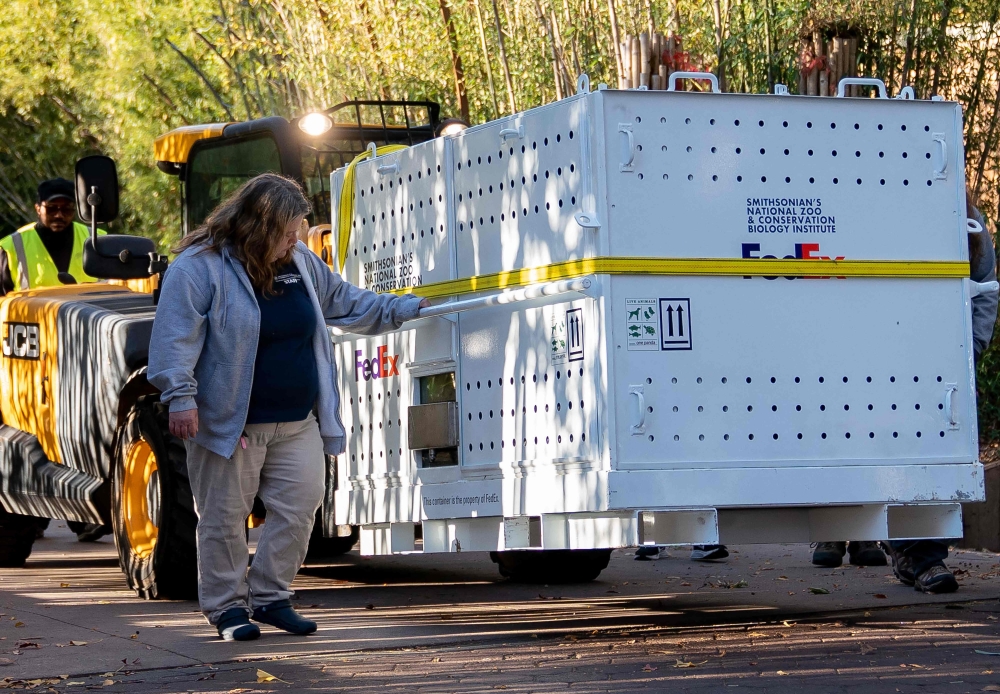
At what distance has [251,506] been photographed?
6531 mm

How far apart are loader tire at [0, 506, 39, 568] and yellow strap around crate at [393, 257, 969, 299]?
15.5ft

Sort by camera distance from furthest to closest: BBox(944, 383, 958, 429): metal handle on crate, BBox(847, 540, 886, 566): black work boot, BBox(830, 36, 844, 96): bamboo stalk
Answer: BBox(830, 36, 844, 96): bamboo stalk → BBox(847, 540, 886, 566): black work boot → BBox(944, 383, 958, 429): metal handle on crate

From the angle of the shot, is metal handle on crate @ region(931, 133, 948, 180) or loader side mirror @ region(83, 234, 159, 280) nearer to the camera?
metal handle on crate @ region(931, 133, 948, 180)

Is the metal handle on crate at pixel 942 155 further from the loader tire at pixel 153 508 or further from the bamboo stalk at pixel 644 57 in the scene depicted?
the bamboo stalk at pixel 644 57

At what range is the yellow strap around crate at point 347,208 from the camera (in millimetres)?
7598

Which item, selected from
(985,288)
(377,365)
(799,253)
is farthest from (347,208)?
(985,288)

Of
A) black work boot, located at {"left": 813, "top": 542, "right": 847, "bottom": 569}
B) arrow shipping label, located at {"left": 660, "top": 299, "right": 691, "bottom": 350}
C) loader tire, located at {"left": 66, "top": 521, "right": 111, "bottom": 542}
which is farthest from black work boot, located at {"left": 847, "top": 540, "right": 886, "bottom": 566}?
loader tire, located at {"left": 66, "top": 521, "right": 111, "bottom": 542}

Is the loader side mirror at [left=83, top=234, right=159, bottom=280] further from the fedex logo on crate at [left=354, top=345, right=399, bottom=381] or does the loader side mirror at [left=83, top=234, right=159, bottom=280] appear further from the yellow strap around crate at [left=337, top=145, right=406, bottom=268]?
the fedex logo on crate at [left=354, top=345, right=399, bottom=381]

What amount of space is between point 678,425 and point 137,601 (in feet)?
10.7

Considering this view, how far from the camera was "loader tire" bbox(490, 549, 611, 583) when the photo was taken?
330 inches

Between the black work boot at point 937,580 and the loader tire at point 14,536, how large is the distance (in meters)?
5.37

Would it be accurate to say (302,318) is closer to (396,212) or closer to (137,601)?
(396,212)

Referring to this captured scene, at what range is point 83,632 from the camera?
268 inches

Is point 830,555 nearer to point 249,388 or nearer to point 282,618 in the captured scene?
point 282,618
